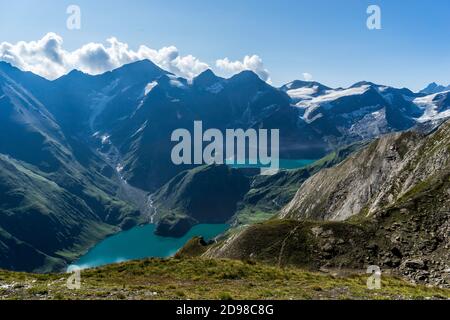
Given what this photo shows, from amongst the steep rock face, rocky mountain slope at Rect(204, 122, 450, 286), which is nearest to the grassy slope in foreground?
rocky mountain slope at Rect(204, 122, 450, 286)

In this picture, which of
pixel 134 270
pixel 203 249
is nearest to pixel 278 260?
pixel 134 270

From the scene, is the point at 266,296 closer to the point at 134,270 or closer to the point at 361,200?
the point at 134,270

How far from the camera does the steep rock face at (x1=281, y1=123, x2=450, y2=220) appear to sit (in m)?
97.1

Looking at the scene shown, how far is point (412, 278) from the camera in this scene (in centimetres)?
5462

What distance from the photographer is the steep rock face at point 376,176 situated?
3821 inches

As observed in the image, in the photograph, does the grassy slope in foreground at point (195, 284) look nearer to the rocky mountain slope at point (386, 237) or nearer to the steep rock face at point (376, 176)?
the rocky mountain slope at point (386, 237)

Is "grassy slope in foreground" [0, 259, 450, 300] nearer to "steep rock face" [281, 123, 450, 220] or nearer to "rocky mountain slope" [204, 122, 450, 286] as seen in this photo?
"rocky mountain slope" [204, 122, 450, 286]

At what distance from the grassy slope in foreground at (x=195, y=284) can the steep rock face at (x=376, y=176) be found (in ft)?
177

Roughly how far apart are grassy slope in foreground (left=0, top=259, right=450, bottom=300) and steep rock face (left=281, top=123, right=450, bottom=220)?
54013 millimetres

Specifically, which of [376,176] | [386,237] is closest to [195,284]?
[386,237]
